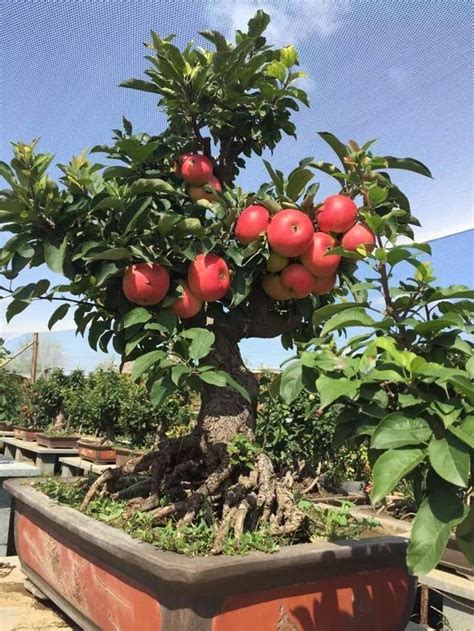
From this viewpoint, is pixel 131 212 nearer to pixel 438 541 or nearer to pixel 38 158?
pixel 38 158

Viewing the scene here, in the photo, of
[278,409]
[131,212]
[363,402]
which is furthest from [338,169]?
[278,409]

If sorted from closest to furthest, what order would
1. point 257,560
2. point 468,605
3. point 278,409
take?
point 257,560 < point 468,605 < point 278,409

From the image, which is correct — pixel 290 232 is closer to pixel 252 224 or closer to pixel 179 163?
pixel 252 224

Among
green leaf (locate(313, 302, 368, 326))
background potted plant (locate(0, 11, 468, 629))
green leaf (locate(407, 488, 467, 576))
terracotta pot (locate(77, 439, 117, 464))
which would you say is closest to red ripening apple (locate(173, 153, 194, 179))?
background potted plant (locate(0, 11, 468, 629))

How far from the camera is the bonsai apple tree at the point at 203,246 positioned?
1419mm

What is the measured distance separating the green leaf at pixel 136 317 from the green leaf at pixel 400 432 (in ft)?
2.36

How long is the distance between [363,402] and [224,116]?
3.52 feet

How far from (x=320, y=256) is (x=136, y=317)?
0.47m

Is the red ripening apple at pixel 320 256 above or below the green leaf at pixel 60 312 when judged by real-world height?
above

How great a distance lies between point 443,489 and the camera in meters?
0.83

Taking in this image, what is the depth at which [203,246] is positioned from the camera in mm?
1493

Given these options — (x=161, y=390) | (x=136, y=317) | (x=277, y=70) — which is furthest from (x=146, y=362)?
(x=277, y=70)

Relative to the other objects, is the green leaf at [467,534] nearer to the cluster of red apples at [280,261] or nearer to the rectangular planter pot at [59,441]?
the cluster of red apples at [280,261]

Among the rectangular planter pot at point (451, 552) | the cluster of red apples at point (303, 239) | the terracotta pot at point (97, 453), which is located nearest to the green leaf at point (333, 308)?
the cluster of red apples at point (303, 239)
